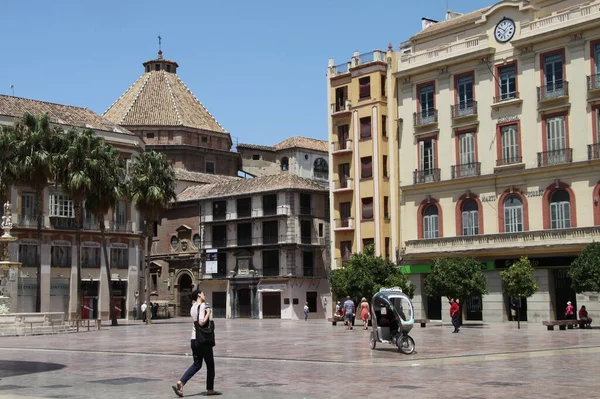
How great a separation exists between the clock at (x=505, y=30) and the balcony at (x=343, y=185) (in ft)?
57.0

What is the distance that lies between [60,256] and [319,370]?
170ft

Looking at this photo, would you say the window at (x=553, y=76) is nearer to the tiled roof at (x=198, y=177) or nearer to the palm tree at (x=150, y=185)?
the palm tree at (x=150, y=185)

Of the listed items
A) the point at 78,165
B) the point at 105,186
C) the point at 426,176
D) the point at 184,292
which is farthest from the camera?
the point at 184,292

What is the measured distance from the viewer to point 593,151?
51719mm

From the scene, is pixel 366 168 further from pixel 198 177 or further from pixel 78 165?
pixel 198 177

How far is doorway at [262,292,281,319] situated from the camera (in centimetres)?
7912

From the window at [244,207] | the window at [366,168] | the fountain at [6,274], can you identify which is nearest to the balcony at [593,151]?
the window at [366,168]

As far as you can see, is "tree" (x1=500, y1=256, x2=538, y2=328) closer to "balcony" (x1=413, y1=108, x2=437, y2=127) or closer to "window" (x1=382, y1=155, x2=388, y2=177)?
"balcony" (x1=413, y1=108, x2=437, y2=127)

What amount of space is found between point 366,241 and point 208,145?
3700 centimetres

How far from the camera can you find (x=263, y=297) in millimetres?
80125

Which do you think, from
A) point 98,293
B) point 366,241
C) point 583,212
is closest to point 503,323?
point 583,212

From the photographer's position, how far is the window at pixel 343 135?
7056 cm

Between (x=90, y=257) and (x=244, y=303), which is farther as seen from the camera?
(x=244, y=303)

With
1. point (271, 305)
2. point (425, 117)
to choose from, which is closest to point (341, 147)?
point (425, 117)
